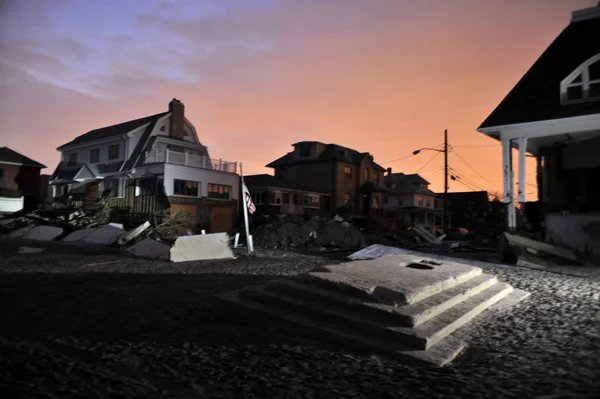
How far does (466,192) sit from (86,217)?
183ft

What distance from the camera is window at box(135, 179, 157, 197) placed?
29.5 m

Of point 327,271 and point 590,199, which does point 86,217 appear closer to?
point 327,271

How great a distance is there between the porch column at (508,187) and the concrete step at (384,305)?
7.11 m

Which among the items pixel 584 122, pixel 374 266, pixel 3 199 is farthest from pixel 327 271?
pixel 3 199

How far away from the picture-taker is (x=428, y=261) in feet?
26.0

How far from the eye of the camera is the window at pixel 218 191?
1270 inches

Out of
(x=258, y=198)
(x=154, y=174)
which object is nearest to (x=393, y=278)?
(x=154, y=174)

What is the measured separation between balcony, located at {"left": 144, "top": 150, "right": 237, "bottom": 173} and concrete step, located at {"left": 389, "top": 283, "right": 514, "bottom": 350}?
2618 centimetres

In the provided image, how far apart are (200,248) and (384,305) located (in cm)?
973

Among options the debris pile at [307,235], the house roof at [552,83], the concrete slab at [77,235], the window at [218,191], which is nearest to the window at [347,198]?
the window at [218,191]

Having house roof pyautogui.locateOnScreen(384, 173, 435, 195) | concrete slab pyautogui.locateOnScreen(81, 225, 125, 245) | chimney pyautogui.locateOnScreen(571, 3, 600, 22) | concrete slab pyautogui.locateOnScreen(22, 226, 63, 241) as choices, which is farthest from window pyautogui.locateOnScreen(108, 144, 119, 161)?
house roof pyautogui.locateOnScreen(384, 173, 435, 195)

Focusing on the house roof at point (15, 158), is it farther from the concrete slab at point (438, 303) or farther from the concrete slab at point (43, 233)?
the concrete slab at point (438, 303)

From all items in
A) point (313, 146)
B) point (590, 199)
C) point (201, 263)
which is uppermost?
point (313, 146)

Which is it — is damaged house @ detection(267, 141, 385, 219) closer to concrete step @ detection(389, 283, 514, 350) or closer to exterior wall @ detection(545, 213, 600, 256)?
exterior wall @ detection(545, 213, 600, 256)
